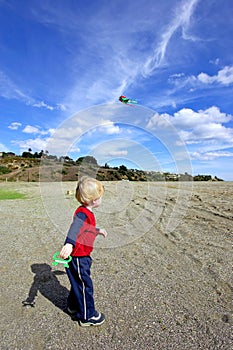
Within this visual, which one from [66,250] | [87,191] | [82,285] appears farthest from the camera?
[82,285]

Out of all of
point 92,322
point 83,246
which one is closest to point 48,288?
point 92,322

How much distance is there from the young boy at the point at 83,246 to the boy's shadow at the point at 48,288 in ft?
1.79

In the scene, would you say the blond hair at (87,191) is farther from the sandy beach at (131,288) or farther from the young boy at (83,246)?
the sandy beach at (131,288)

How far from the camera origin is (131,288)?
155 inches

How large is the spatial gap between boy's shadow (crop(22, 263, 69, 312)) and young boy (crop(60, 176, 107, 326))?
0.54 m

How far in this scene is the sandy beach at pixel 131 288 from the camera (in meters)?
2.82

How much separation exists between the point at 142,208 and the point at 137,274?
669 centimetres

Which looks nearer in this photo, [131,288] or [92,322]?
[92,322]

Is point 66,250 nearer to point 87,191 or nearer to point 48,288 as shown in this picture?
point 87,191

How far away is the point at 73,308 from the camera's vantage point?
325 cm

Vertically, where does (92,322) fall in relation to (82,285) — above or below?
below

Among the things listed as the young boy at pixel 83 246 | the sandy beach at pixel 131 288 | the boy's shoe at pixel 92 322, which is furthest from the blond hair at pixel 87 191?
the sandy beach at pixel 131 288

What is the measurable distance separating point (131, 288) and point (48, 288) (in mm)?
1307

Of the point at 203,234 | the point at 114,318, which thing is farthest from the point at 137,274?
the point at 203,234
